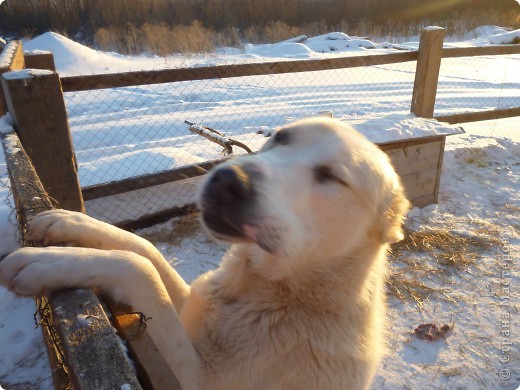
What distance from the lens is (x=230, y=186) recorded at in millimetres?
1413

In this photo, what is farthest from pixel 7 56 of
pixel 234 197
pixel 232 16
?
pixel 232 16

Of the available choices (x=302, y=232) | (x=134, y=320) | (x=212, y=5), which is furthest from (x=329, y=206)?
(x=212, y=5)

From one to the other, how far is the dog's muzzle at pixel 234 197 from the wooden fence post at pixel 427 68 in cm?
475

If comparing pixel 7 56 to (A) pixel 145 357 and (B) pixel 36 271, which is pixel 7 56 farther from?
(A) pixel 145 357

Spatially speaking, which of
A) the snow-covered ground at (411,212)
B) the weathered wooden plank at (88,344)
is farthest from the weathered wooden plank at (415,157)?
the weathered wooden plank at (88,344)

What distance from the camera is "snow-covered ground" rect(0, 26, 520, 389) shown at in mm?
2912

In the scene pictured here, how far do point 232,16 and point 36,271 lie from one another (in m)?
26.4

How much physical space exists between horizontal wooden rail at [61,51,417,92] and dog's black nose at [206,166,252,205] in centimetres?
263

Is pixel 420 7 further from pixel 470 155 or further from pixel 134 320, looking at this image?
pixel 134 320

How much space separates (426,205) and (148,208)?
3549 millimetres

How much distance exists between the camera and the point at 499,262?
4.29 meters

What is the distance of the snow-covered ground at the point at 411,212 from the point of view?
9.55 feet

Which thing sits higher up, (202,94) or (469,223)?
(202,94)

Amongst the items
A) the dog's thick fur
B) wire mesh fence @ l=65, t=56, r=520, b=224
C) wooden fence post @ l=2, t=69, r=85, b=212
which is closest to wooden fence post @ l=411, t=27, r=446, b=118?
wire mesh fence @ l=65, t=56, r=520, b=224
